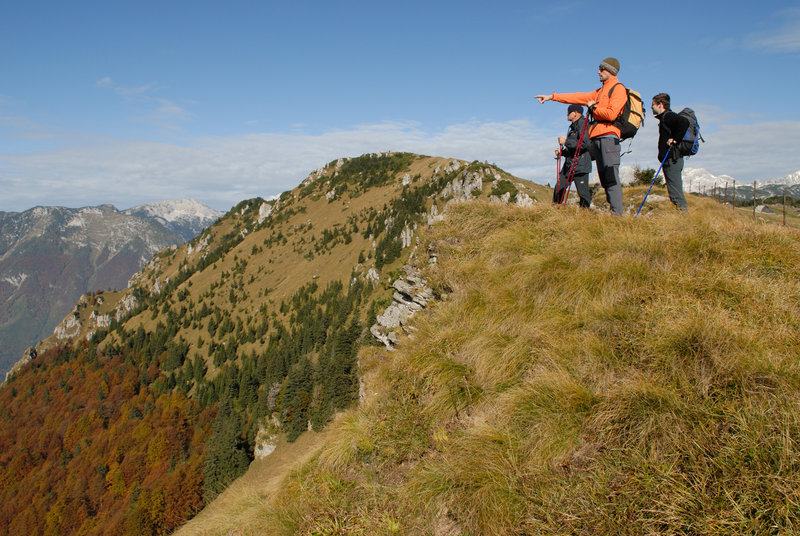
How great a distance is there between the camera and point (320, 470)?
201 inches

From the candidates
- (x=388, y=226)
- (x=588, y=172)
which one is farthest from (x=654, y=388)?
(x=388, y=226)

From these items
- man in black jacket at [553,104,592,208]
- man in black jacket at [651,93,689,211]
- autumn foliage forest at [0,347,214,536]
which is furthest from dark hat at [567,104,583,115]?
autumn foliage forest at [0,347,214,536]

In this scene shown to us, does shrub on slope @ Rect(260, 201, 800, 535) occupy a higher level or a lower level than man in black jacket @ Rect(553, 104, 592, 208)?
lower

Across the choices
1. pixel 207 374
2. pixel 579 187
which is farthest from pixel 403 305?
pixel 207 374

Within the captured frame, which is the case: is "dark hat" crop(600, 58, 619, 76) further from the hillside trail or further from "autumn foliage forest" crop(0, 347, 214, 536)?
"autumn foliage forest" crop(0, 347, 214, 536)

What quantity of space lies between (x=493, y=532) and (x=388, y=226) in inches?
5705

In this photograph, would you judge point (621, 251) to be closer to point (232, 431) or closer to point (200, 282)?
point (232, 431)

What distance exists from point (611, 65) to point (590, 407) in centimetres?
848

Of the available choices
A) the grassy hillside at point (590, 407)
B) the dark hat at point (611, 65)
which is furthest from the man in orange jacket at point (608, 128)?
the grassy hillside at point (590, 407)

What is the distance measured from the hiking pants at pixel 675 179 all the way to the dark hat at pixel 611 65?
243 cm

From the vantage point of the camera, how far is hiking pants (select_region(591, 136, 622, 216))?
8.70 metres

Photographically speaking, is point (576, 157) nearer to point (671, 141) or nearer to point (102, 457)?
point (671, 141)

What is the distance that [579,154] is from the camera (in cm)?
1015

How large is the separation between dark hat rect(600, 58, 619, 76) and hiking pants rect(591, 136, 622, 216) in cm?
156
